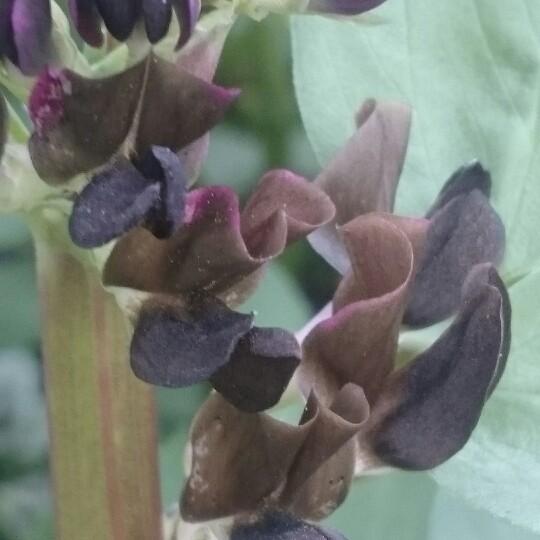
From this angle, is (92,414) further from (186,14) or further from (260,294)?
(260,294)

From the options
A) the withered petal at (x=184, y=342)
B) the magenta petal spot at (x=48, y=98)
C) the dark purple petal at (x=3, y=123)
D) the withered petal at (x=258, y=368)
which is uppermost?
the magenta petal spot at (x=48, y=98)

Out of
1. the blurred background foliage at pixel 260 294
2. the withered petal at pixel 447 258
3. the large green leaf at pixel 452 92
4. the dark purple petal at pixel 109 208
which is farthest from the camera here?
the blurred background foliage at pixel 260 294

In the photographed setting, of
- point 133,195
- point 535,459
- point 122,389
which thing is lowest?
point 535,459

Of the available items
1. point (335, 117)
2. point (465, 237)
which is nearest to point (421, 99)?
point (335, 117)

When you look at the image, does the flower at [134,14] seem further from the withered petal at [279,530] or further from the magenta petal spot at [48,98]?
the withered petal at [279,530]

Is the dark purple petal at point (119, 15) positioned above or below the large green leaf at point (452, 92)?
above

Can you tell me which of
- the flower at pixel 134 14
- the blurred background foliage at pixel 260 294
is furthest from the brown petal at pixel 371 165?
the blurred background foliage at pixel 260 294

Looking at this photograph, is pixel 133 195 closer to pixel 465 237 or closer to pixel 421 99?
pixel 465 237

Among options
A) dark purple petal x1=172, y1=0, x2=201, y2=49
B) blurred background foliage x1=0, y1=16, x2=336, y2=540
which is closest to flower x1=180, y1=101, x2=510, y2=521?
dark purple petal x1=172, y1=0, x2=201, y2=49
